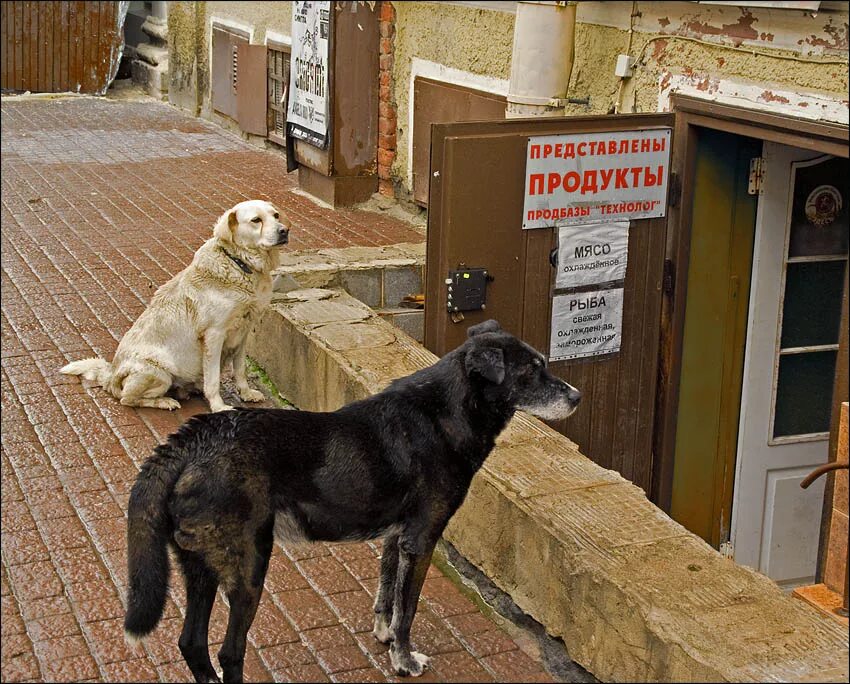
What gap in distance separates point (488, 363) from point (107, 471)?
2.72 meters

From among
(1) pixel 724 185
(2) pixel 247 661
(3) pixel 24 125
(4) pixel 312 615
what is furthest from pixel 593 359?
(3) pixel 24 125

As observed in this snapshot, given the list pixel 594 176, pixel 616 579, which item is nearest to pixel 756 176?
pixel 594 176

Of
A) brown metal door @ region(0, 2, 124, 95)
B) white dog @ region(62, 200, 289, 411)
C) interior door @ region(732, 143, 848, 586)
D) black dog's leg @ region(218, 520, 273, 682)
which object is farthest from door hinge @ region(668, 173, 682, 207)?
brown metal door @ region(0, 2, 124, 95)

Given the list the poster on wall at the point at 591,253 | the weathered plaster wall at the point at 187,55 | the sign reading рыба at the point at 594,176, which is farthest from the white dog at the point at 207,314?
the weathered plaster wall at the point at 187,55

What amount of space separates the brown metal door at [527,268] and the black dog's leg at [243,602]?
2.59m

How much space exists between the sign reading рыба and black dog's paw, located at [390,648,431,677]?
2.84 meters

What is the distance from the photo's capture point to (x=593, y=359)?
705 cm

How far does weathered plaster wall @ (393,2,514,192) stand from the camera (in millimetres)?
9305

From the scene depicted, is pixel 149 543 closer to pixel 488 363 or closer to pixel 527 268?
pixel 488 363

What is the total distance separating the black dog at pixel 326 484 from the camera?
408cm

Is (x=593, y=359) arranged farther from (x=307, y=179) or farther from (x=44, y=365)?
(x=307, y=179)

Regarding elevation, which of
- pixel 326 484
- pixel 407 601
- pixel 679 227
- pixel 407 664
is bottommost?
pixel 407 664

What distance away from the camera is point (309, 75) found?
11.7 metres

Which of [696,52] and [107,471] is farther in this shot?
[696,52]
